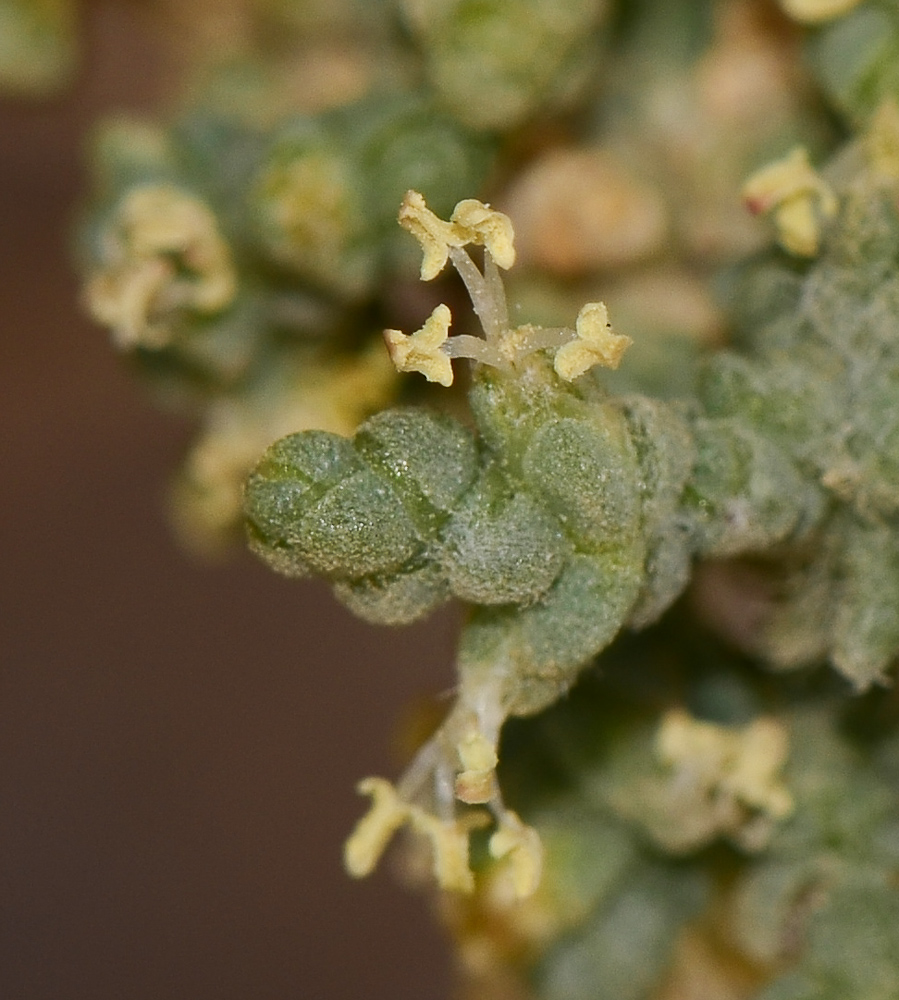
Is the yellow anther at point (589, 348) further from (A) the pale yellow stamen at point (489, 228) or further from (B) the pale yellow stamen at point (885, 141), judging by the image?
(B) the pale yellow stamen at point (885, 141)

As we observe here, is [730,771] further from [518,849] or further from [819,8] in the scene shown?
[819,8]

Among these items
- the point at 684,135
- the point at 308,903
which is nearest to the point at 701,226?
the point at 684,135

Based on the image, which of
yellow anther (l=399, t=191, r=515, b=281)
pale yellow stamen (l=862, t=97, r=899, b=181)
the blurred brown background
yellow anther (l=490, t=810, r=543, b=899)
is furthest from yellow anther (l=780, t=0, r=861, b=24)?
the blurred brown background

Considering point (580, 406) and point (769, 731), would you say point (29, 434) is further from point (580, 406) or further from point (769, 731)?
point (580, 406)

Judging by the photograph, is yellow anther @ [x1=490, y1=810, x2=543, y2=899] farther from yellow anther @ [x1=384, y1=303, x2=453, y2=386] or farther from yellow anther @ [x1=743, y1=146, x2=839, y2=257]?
yellow anther @ [x1=743, y1=146, x2=839, y2=257]

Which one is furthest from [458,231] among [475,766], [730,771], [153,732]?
[153,732]

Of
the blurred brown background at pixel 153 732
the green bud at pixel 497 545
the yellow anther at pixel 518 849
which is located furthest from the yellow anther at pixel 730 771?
the blurred brown background at pixel 153 732
